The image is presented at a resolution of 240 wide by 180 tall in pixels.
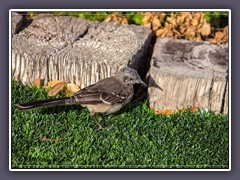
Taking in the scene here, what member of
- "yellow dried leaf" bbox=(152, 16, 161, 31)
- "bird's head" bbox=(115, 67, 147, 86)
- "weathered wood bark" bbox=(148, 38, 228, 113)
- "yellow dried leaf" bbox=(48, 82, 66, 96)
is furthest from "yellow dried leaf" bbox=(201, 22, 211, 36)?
"yellow dried leaf" bbox=(48, 82, 66, 96)

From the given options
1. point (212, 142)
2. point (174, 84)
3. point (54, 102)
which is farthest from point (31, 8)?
point (212, 142)

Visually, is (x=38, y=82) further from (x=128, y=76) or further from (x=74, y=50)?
(x=128, y=76)

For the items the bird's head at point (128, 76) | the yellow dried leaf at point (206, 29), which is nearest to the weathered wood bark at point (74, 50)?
the bird's head at point (128, 76)

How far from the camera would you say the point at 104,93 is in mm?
8406

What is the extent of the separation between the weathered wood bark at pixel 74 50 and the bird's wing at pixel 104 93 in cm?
40

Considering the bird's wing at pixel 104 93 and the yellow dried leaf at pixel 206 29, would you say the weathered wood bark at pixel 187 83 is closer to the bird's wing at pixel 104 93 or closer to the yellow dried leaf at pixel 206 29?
the bird's wing at pixel 104 93

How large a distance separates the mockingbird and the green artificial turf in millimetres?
230

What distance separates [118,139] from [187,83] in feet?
5.54

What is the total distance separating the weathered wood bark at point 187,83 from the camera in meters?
8.73

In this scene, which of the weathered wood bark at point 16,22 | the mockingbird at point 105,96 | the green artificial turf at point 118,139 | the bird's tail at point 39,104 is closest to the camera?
the green artificial turf at point 118,139

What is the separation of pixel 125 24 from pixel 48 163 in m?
4.01

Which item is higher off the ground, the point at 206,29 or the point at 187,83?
the point at 206,29

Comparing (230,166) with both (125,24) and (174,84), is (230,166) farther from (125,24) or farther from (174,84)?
(125,24)

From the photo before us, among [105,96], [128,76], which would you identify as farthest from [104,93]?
[128,76]
